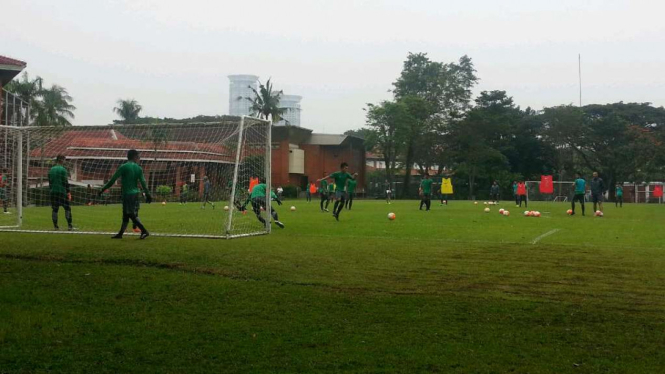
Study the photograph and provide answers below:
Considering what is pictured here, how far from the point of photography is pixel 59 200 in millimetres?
16344

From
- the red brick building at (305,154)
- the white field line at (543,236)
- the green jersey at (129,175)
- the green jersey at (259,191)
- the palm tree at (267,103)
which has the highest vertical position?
the palm tree at (267,103)

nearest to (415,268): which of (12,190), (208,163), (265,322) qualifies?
(265,322)

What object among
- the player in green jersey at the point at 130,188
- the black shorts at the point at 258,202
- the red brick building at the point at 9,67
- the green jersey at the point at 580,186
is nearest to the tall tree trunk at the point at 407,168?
the green jersey at the point at 580,186

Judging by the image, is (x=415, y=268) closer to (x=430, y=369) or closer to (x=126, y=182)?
(x=430, y=369)

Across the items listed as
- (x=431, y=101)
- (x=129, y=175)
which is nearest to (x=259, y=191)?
(x=129, y=175)

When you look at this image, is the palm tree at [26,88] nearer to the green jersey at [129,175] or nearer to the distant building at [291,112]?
the distant building at [291,112]

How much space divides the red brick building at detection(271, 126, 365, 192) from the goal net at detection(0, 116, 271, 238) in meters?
44.0

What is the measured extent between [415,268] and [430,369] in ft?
16.2

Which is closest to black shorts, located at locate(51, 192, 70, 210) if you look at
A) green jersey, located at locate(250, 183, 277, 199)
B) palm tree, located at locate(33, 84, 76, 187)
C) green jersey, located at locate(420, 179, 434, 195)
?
green jersey, located at locate(250, 183, 277, 199)

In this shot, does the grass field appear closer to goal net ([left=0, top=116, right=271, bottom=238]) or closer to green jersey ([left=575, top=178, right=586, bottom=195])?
goal net ([left=0, top=116, right=271, bottom=238])

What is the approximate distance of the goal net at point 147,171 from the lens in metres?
16.5

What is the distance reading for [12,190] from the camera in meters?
20.3

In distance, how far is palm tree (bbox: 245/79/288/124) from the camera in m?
76.6

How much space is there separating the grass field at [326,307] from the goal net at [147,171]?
391 cm
